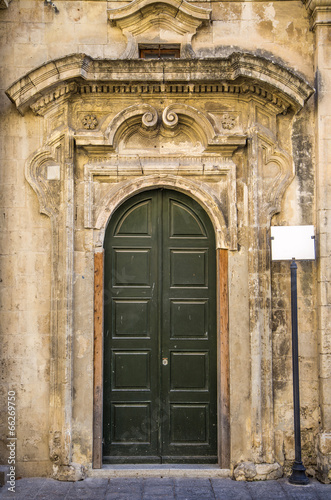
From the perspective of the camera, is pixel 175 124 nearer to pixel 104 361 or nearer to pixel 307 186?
pixel 307 186

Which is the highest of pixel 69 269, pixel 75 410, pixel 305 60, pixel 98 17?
pixel 98 17

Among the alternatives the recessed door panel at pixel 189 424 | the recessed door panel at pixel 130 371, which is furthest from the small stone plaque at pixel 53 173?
the recessed door panel at pixel 189 424

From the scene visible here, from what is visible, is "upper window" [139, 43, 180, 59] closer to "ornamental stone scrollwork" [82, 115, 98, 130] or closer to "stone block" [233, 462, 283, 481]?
"ornamental stone scrollwork" [82, 115, 98, 130]

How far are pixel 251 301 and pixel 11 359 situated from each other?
2.89 metres

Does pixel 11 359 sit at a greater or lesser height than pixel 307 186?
lesser

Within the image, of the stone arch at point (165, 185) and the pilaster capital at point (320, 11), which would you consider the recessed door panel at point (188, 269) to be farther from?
the pilaster capital at point (320, 11)

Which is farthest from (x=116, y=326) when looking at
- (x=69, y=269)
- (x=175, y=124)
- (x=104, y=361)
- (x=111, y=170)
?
(x=175, y=124)

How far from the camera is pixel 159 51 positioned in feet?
20.6

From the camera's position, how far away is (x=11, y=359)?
5.95m

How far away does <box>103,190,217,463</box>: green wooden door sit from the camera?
613 centimetres

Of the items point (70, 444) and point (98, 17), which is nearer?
point (70, 444)

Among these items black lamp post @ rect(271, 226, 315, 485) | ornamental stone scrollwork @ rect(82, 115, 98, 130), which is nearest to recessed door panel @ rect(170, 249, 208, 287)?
black lamp post @ rect(271, 226, 315, 485)

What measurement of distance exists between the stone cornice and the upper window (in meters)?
0.46

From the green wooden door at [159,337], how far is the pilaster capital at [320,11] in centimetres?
269
